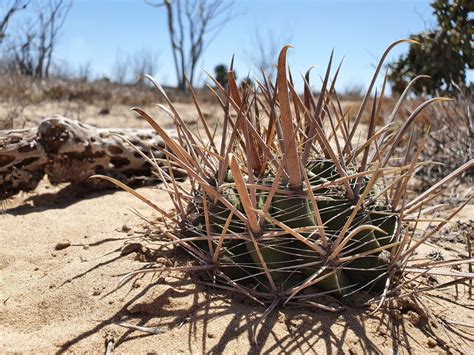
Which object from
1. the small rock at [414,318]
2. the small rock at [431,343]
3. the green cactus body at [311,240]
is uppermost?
the green cactus body at [311,240]

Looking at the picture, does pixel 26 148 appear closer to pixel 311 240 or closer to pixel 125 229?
pixel 125 229

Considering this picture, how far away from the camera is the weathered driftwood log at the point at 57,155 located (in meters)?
2.96

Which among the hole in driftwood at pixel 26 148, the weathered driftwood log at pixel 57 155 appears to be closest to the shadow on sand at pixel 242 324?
the weathered driftwood log at pixel 57 155

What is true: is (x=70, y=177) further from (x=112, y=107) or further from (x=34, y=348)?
(x=112, y=107)

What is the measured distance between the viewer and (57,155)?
3.08m

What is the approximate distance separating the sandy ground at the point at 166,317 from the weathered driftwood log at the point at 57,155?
108 cm

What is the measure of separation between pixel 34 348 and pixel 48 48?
56.8 feet

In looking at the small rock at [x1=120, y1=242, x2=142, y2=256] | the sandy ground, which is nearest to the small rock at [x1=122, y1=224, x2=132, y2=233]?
the sandy ground

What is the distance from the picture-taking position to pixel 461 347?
1.47 metres

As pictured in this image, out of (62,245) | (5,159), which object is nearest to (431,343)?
(62,245)

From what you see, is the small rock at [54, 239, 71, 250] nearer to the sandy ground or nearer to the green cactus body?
the sandy ground

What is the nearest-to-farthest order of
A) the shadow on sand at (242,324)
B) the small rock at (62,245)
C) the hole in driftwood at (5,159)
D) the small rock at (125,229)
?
the shadow on sand at (242,324) → the small rock at (62,245) → the small rock at (125,229) → the hole in driftwood at (5,159)

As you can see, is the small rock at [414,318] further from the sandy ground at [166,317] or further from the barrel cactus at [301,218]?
the barrel cactus at [301,218]

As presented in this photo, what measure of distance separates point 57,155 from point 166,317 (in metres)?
1.94
